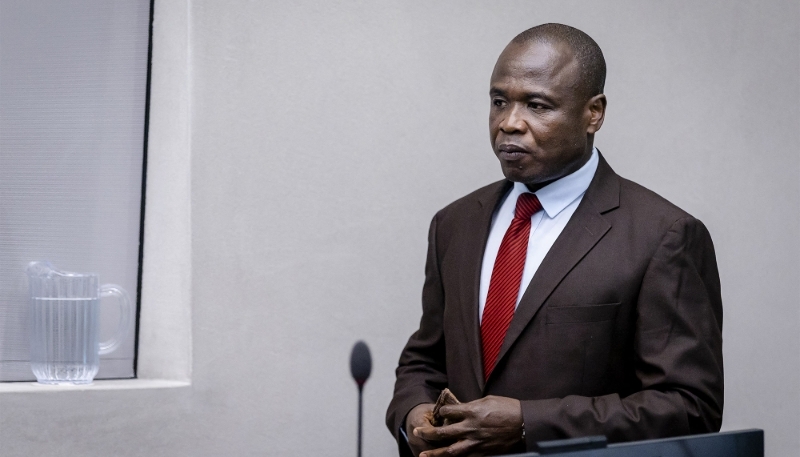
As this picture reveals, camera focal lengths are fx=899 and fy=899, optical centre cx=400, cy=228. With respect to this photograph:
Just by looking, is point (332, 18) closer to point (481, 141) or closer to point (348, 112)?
point (348, 112)

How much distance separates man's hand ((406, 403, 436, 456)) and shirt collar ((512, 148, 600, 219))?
0.48m

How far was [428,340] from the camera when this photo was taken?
2064 millimetres

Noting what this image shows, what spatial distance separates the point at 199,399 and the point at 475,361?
853 millimetres

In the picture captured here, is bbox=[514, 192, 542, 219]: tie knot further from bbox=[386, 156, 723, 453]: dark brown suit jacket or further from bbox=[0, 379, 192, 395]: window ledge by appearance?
bbox=[0, 379, 192, 395]: window ledge

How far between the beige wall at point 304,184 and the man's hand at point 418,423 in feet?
2.03

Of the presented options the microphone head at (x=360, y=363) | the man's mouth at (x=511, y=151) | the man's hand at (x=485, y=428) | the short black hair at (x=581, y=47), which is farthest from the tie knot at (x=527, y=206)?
the microphone head at (x=360, y=363)

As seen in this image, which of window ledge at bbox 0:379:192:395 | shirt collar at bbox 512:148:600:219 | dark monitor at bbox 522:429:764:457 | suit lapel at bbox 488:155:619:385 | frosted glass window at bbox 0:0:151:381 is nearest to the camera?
dark monitor at bbox 522:429:764:457

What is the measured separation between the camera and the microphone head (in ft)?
A: 4.76

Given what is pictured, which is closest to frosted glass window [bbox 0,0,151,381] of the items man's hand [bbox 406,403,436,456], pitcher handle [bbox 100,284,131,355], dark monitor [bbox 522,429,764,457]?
pitcher handle [bbox 100,284,131,355]

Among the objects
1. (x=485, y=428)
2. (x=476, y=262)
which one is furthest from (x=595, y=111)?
(x=485, y=428)

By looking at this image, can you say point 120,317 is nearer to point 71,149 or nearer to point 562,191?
point 71,149

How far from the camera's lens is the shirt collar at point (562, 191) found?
1890mm

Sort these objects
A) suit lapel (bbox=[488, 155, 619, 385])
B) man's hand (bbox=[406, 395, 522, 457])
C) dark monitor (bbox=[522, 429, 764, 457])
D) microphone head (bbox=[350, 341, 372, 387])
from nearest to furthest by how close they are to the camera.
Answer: dark monitor (bbox=[522, 429, 764, 457]) → microphone head (bbox=[350, 341, 372, 387]) → man's hand (bbox=[406, 395, 522, 457]) → suit lapel (bbox=[488, 155, 619, 385])

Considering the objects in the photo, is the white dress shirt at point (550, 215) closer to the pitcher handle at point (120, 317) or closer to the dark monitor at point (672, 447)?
the dark monitor at point (672, 447)
